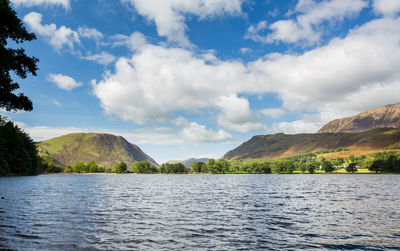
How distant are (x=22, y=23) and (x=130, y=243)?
2209 centimetres

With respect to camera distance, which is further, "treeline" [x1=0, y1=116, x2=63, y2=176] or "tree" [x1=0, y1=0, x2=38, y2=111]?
"treeline" [x1=0, y1=116, x2=63, y2=176]

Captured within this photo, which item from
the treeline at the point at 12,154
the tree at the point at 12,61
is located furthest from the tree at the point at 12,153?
the tree at the point at 12,61

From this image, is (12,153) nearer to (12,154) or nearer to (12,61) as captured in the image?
(12,154)

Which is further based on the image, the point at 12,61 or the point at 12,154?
the point at 12,154

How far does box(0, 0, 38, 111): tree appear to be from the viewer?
22.1 metres

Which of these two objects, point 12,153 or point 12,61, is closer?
point 12,61

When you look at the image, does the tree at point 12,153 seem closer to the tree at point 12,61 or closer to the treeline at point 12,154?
the treeline at point 12,154

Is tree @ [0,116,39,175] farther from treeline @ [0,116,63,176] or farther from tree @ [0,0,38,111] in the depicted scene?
tree @ [0,0,38,111]

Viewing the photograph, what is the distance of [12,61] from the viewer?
23422 millimetres

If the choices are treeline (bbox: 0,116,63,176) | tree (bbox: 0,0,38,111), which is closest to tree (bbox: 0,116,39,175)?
treeline (bbox: 0,116,63,176)

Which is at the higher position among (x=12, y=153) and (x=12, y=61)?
(x=12, y=61)

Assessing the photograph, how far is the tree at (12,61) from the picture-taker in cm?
2209

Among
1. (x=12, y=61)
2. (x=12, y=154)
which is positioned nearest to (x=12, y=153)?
(x=12, y=154)

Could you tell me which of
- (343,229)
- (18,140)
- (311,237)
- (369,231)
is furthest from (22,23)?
(18,140)
